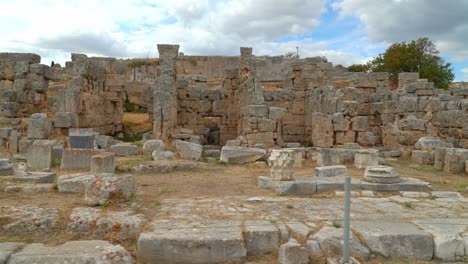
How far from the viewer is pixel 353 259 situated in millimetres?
4531

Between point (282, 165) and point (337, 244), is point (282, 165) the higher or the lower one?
the higher one

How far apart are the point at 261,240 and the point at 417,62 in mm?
36906

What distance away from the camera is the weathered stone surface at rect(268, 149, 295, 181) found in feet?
26.2

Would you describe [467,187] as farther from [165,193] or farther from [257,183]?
[165,193]

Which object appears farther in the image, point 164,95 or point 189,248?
point 164,95

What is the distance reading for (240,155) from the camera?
460 inches

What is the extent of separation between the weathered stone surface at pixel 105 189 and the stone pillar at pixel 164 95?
8.26 metres

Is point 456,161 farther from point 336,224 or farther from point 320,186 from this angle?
point 336,224

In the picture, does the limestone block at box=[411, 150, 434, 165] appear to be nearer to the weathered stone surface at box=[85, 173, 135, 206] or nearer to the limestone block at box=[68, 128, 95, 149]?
the weathered stone surface at box=[85, 173, 135, 206]

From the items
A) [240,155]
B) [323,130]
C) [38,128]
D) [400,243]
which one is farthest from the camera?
[323,130]

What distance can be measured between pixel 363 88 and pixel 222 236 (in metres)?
20.9

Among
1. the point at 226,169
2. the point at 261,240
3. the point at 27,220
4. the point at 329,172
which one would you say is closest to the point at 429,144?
the point at 329,172

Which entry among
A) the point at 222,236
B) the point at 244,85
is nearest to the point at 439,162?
the point at 244,85

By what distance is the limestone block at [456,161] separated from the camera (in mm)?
10836
